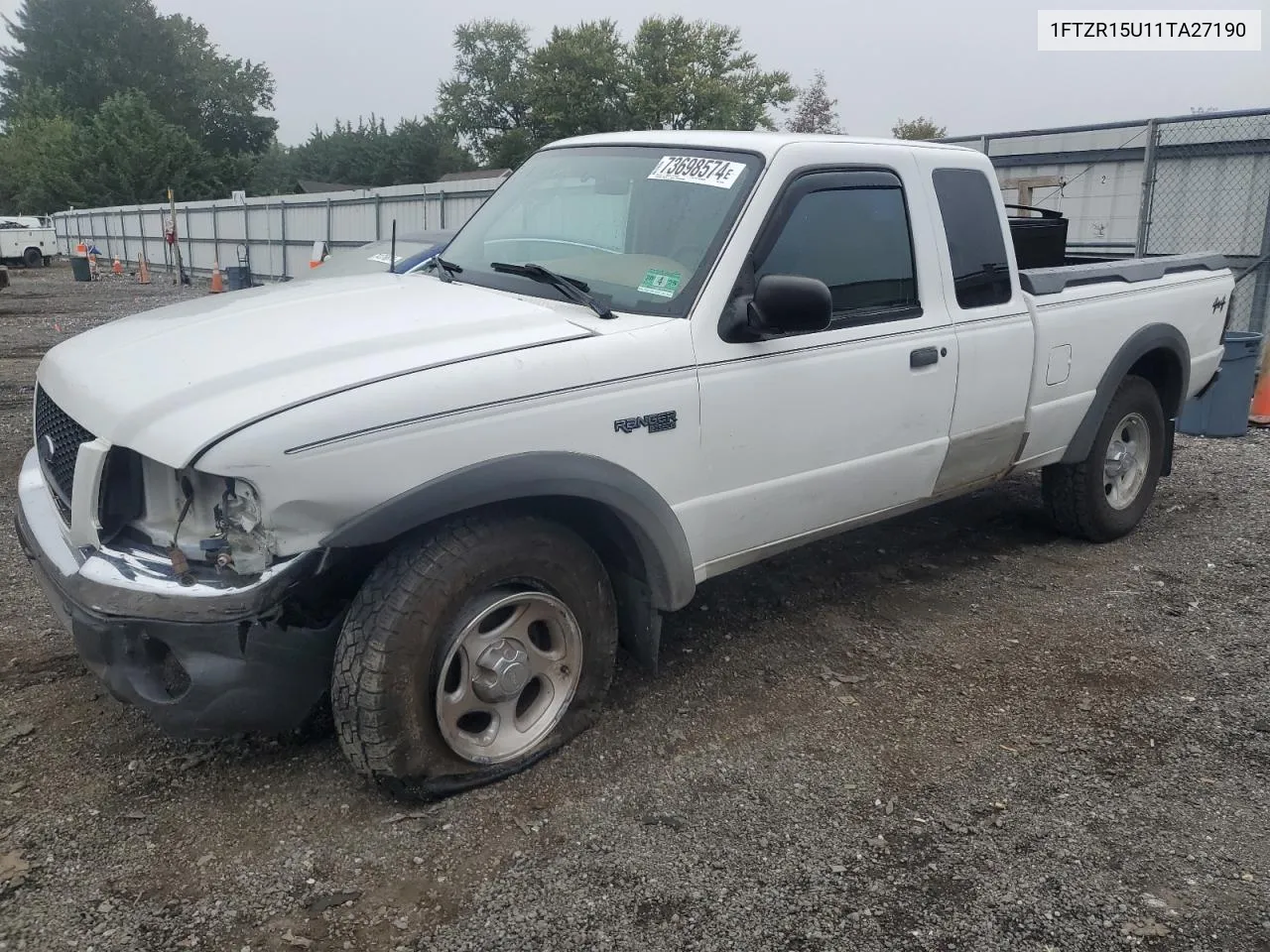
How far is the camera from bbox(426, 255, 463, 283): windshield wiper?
390 cm

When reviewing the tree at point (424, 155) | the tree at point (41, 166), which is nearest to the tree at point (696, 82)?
the tree at point (424, 155)

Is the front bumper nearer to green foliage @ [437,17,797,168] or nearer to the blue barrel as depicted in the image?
the blue barrel

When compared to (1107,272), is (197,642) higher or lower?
lower

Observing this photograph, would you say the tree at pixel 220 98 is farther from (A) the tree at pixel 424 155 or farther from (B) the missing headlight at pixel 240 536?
(B) the missing headlight at pixel 240 536

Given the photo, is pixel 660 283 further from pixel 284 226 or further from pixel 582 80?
pixel 582 80

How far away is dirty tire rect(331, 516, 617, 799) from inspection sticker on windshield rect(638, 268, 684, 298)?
872mm

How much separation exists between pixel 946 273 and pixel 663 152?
4.15 ft

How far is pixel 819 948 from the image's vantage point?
2482 millimetres

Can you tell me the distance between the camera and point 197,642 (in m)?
2.58

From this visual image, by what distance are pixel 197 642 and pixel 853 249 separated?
263cm

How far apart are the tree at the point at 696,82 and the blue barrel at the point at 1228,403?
45072 millimetres

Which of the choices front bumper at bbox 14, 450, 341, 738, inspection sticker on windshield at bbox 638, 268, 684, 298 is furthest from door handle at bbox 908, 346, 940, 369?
front bumper at bbox 14, 450, 341, 738

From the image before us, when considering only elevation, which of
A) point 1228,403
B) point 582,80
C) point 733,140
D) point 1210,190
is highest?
point 582,80

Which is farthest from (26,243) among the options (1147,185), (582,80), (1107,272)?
(1107,272)
